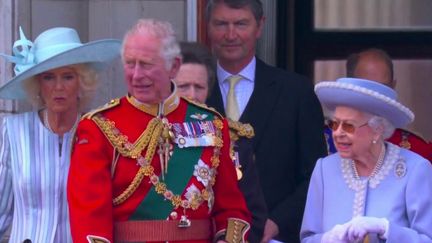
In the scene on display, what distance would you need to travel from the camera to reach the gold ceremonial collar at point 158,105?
220 inches

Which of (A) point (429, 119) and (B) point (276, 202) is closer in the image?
(B) point (276, 202)

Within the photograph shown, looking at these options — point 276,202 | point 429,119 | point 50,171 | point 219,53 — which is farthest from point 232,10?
point 429,119

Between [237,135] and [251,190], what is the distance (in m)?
0.24

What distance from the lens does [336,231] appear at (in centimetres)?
570

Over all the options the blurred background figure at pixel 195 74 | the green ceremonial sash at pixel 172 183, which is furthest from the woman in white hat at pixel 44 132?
the green ceremonial sash at pixel 172 183

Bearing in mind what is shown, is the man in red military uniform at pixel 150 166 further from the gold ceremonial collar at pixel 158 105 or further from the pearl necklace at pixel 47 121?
the pearl necklace at pixel 47 121

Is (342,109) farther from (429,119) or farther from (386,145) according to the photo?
(429,119)

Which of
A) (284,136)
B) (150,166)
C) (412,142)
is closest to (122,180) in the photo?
(150,166)

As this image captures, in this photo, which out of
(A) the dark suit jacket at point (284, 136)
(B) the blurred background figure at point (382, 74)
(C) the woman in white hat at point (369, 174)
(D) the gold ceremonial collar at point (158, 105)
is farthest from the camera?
(B) the blurred background figure at point (382, 74)

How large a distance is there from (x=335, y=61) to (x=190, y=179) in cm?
327

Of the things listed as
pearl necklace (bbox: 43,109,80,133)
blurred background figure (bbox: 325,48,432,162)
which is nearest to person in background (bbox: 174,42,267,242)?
pearl necklace (bbox: 43,109,80,133)

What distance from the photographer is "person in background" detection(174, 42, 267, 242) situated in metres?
6.01

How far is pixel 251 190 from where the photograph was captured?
602 cm

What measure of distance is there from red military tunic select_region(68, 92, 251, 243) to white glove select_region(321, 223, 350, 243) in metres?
0.32
